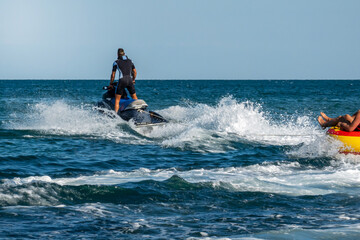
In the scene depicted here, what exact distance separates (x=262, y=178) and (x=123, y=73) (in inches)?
264

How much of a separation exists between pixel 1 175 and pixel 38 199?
223cm

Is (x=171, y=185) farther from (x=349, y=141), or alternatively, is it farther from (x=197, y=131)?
(x=197, y=131)

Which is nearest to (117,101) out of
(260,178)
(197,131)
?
(197,131)

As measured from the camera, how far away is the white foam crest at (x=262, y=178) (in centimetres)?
799

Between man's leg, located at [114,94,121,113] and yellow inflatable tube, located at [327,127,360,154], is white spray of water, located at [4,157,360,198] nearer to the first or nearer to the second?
yellow inflatable tube, located at [327,127,360,154]

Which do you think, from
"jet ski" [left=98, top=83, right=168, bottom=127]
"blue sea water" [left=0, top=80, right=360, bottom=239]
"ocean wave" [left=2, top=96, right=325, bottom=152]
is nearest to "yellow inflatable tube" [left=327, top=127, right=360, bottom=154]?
"blue sea water" [left=0, top=80, right=360, bottom=239]

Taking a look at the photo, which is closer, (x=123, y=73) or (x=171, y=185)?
(x=171, y=185)

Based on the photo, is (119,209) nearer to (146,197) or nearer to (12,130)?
(146,197)

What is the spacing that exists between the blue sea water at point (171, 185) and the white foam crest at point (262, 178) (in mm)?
17

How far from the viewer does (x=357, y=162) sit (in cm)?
1038

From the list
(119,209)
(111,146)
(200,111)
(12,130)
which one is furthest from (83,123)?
(119,209)

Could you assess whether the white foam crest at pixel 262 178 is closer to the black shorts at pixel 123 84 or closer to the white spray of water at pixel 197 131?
the white spray of water at pixel 197 131

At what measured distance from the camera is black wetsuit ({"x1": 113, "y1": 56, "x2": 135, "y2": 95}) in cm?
1433

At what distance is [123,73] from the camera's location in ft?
47.4
